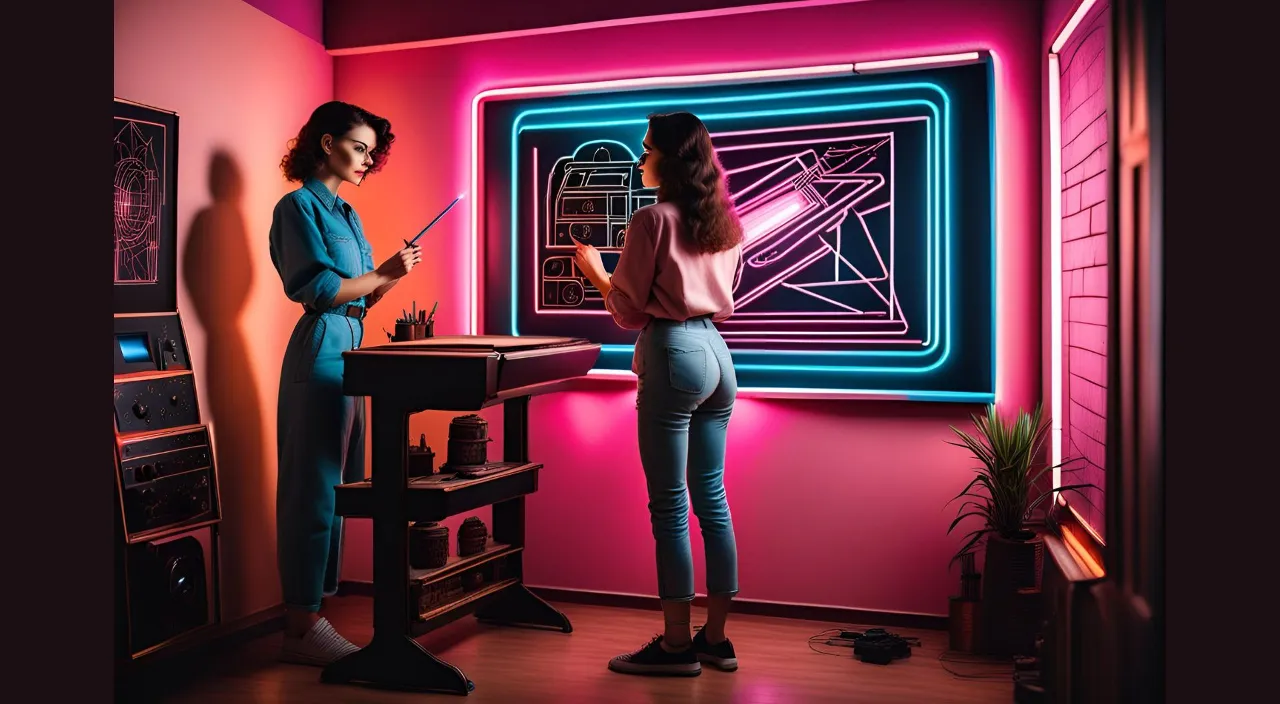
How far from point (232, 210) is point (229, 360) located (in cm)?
57

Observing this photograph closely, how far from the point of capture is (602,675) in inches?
136

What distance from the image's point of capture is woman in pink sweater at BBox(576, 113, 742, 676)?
10.7ft

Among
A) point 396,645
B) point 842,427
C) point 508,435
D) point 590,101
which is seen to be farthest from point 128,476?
point 842,427

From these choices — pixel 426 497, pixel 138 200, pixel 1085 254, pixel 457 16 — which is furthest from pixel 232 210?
pixel 1085 254

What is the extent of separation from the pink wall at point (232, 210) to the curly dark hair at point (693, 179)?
67.0 inches

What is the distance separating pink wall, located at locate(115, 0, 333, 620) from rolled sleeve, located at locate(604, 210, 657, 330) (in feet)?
5.18

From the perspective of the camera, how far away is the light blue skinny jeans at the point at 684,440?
10.8 ft

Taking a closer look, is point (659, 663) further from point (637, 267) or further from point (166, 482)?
point (166, 482)

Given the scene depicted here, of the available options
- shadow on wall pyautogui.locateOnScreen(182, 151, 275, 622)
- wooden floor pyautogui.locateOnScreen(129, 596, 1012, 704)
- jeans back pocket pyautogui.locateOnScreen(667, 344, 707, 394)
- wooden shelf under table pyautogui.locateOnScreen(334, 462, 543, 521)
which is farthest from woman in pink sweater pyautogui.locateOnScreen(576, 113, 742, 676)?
shadow on wall pyautogui.locateOnScreen(182, 151, 275, 622)

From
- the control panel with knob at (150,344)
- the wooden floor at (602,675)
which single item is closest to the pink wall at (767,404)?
the wooden floor at (602,675)

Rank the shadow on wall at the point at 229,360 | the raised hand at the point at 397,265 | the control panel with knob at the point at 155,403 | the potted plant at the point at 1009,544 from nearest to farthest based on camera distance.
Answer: the control panel with knob at the point at 155,403, the potted plant at the point at 1009,544, the raised hand at the point at 397,265, the shadow on wall at the point at 229,360

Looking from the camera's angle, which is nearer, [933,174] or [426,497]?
[426,497]

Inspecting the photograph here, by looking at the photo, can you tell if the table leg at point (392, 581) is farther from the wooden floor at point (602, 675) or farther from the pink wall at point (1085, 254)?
the pink wall at point (1085, 254)

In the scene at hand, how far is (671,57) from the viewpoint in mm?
4191
